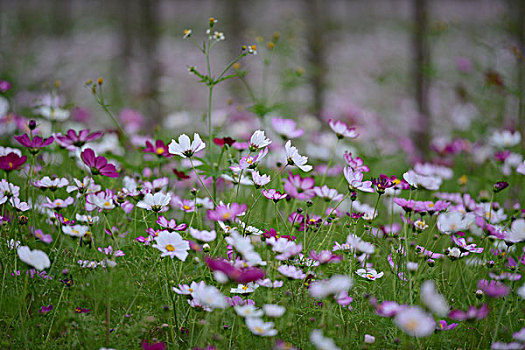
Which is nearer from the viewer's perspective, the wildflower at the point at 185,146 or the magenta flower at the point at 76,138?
the wildflower at the point at 185,146

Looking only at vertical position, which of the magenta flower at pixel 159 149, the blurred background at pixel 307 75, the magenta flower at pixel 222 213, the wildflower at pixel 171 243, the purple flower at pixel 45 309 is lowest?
the purple flower at pixel 45 309

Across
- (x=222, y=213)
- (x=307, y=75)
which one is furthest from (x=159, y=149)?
(x=307, y=75)

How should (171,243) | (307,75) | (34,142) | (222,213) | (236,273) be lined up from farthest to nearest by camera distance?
(307,75) → (34,142) → (222,213) → (171,243) → (236,273)

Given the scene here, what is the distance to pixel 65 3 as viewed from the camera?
1020 cm

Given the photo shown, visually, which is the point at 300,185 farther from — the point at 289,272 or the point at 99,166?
the point at 99,166

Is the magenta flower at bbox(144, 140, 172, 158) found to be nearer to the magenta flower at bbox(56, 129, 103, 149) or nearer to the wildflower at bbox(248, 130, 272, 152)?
the magenta flower at bbox(56, 129, 103, 149)

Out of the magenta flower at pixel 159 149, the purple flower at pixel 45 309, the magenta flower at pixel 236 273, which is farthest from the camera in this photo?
the magenta flower at pixel 159 149

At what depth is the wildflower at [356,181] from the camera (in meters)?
1.21

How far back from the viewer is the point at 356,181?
123cm

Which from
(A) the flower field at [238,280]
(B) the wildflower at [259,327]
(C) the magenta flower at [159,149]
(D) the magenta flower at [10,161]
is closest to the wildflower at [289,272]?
(A) the flower field at [238,280]

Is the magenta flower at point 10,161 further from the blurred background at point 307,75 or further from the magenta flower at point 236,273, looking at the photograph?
the blurred background at point 307,75

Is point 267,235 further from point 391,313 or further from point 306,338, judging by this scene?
point 391,313

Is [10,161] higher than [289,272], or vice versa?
[10,161]

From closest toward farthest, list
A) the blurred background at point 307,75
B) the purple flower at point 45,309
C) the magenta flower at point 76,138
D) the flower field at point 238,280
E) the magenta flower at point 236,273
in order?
the magenta flower at point 236,273 → the flower field at point 238,280 → the purple flower at point 45,309 → the magenta flower at point 76,138 → the blurred background at point 307,75
